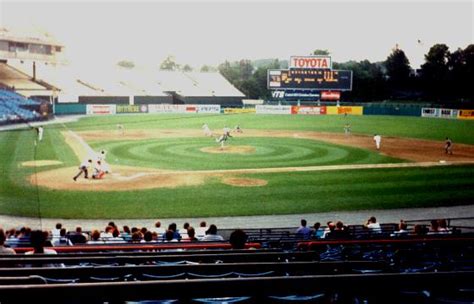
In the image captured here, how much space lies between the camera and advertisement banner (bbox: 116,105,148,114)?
193ft

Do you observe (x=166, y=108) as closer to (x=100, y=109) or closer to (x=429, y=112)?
(x=100, y=109)

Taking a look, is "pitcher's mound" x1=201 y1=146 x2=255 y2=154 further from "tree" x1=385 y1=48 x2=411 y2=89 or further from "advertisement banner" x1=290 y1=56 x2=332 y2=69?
"tree" x1=385 y1=48 x2=411 y2=89

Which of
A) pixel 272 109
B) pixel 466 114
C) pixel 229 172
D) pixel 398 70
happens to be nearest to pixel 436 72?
pixel 398 70

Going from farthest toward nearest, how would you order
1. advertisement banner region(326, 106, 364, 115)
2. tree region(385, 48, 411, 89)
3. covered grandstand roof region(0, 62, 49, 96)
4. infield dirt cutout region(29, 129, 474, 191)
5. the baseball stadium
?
tree region(385, 48, 411, 89) < advertisement banner region(326, 106, 364, 115) < covered grandstand roof region(0, 62, 49, 96) < infield dirt cutout region(29, 129, 474, 191) < the baseball stadium

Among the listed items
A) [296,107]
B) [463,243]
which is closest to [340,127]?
[296,107]

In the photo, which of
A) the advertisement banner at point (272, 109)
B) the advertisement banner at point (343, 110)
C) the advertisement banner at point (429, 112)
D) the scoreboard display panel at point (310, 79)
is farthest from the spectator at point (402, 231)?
the advertisement banner at point (343, 110)

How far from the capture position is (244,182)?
24.2 meters

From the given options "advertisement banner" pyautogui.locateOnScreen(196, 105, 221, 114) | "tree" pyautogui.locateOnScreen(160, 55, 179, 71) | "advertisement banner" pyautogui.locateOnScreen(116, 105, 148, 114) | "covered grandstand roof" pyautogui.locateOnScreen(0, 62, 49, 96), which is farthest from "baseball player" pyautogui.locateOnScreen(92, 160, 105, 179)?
"tree" pyautogui.locateOnScreen(160, 55, 179, 71)

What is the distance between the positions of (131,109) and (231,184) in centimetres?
3866

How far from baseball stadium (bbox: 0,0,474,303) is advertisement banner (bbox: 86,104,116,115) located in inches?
4.6

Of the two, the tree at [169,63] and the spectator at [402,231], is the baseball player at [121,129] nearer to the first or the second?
the spectator at [402,231]

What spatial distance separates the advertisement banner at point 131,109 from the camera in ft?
193

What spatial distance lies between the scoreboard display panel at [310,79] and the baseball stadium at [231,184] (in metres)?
0.17

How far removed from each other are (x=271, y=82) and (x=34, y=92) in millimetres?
23800
